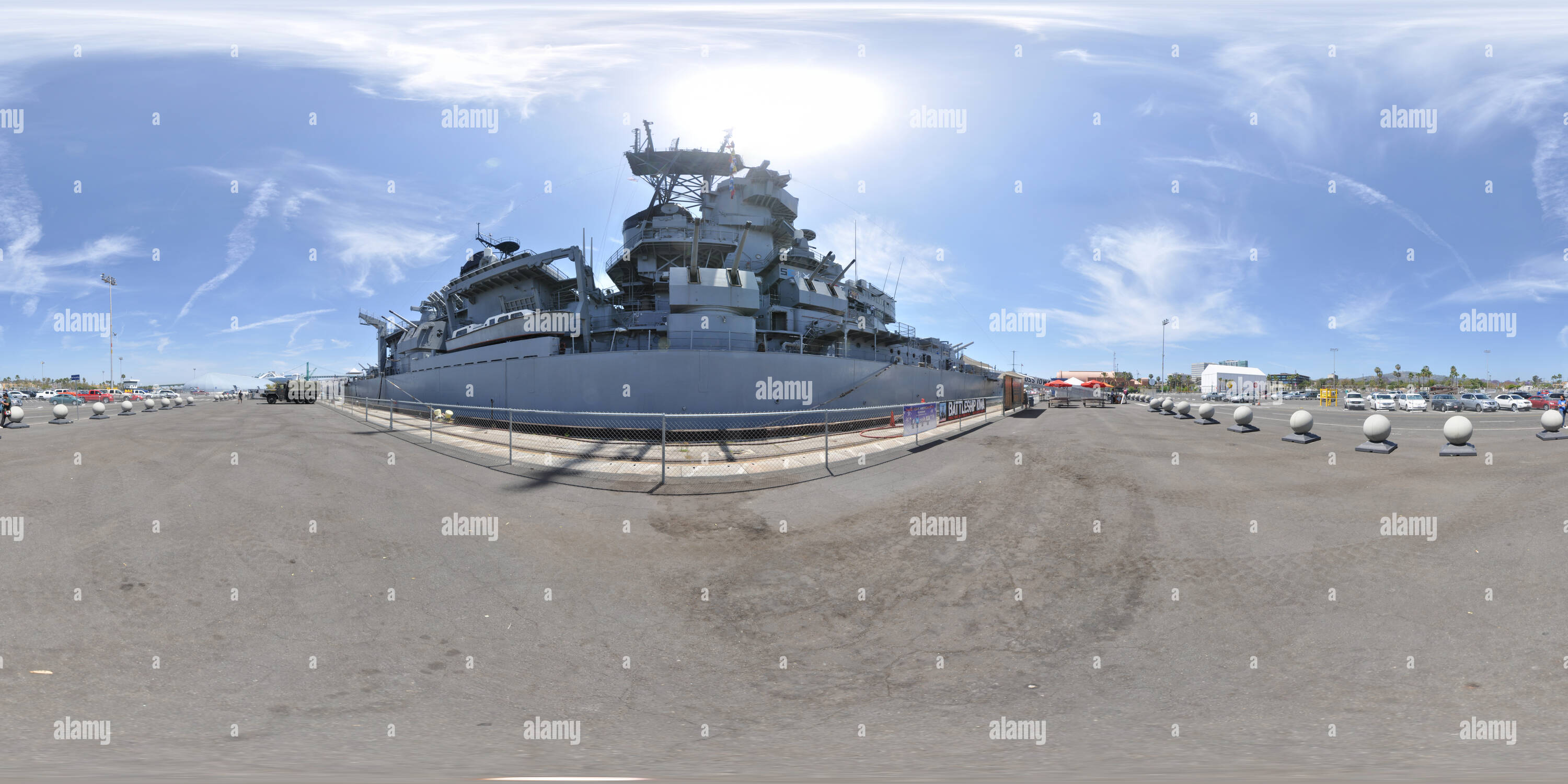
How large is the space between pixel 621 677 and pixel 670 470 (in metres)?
6.37

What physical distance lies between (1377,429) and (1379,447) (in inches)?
14.6

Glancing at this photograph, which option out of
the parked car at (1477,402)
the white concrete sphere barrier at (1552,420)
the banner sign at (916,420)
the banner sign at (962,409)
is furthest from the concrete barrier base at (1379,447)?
the parked car at (1477,402)

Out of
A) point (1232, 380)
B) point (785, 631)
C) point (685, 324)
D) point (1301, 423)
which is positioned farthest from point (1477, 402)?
point (1232, 380)

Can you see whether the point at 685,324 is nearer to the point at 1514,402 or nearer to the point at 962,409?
the point at 962,409

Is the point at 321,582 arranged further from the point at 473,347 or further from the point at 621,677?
the point at 473,347

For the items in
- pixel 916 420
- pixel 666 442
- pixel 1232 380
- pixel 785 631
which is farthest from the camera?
pixel 1232 380

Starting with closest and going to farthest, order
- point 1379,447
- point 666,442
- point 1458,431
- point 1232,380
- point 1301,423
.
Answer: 1. point 1458,431
2. point 1379,447
3. point 1301,423
4. point 666,442
5. point 1232,380

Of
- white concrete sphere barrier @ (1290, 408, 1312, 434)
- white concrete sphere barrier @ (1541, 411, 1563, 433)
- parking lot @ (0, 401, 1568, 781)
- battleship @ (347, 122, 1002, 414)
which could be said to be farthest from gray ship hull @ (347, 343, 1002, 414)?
white concrete sphere barrier @ (1541, 411, 1563, 433)

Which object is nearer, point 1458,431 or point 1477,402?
point 1458,431

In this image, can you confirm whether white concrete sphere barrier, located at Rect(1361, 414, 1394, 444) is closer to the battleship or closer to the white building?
the battleship

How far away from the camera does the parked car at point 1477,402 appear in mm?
34062

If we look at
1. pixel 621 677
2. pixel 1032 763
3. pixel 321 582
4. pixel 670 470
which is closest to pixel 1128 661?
pixel 1032 763

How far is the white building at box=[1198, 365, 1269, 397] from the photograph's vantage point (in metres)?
82.8

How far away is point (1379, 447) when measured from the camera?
1055cm
